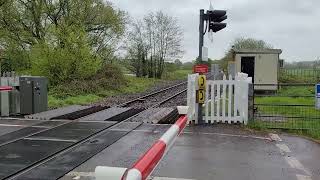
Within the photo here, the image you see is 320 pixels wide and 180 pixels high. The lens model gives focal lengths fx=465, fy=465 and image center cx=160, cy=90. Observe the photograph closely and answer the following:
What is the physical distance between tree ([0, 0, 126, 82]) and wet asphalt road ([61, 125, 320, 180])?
18.0m

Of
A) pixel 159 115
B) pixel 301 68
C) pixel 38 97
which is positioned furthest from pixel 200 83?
pixel 301 68

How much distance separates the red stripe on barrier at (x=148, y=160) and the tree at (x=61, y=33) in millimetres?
25064

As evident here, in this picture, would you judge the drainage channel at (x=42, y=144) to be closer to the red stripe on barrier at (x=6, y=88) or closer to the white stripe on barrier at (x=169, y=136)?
the red stripe on barrier at (x=6, y=88)

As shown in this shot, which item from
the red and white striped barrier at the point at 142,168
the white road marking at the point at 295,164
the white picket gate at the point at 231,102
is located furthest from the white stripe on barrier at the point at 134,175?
the white picket gate at the point at 231,102

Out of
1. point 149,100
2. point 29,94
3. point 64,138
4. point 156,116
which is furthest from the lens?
point 149,100

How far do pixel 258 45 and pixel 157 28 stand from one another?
17463 mm

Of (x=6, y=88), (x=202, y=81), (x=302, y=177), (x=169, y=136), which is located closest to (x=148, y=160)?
(x=169, y=136)

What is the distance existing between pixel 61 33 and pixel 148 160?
2620 cm

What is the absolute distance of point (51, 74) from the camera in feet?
94.3

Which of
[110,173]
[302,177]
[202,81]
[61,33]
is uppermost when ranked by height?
[61,33]

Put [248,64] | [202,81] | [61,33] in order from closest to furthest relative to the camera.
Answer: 1. [202,81]
2. [61,33]
3. [248,64]

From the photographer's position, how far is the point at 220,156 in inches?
347

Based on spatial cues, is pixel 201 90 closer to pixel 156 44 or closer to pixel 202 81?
pixel 202 81

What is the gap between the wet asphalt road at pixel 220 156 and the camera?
7.52 m
